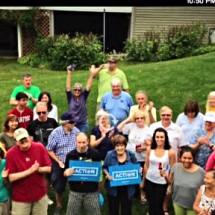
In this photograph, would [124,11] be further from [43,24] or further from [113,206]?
[113,206]

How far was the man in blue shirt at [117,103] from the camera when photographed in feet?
24.3

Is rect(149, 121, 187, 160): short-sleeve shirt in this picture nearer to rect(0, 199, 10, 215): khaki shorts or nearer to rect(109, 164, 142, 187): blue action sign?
rect(109, 164, 142, 187): blue action sign

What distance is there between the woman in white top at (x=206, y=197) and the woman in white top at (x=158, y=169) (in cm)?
73

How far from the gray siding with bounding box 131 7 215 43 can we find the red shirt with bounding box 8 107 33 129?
13387 millimetres

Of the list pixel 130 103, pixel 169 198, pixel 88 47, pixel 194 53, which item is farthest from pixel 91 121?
pixel 194 53

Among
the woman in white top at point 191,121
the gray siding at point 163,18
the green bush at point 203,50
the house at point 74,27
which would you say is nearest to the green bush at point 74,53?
the house at point 74,27

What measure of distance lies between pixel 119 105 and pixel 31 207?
109 inches

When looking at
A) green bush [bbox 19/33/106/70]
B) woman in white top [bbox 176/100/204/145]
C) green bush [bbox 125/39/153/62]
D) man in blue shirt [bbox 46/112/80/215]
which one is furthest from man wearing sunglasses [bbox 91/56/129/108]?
green bush [bbox 125/39/153/62]

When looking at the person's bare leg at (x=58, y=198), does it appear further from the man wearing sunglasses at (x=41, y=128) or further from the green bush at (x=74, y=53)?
the green bush at (x=74, y=53)

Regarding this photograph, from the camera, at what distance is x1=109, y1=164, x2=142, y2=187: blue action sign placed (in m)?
5.59

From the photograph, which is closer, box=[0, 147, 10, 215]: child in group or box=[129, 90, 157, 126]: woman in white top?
box=[0, 147, 10, 215]: child in group

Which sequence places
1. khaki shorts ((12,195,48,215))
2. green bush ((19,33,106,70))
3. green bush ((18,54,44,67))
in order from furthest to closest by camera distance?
green bush ((18,54,44,67)) < green bush ((19,33,106,70)) < khaki shorts ((12,195,48,215))

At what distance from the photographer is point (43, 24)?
63.8 feet

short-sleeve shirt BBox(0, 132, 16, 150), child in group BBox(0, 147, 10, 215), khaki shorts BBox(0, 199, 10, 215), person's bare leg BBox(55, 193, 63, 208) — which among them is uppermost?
short-sleeve shirt BBox(0, 132, 16, 150)
